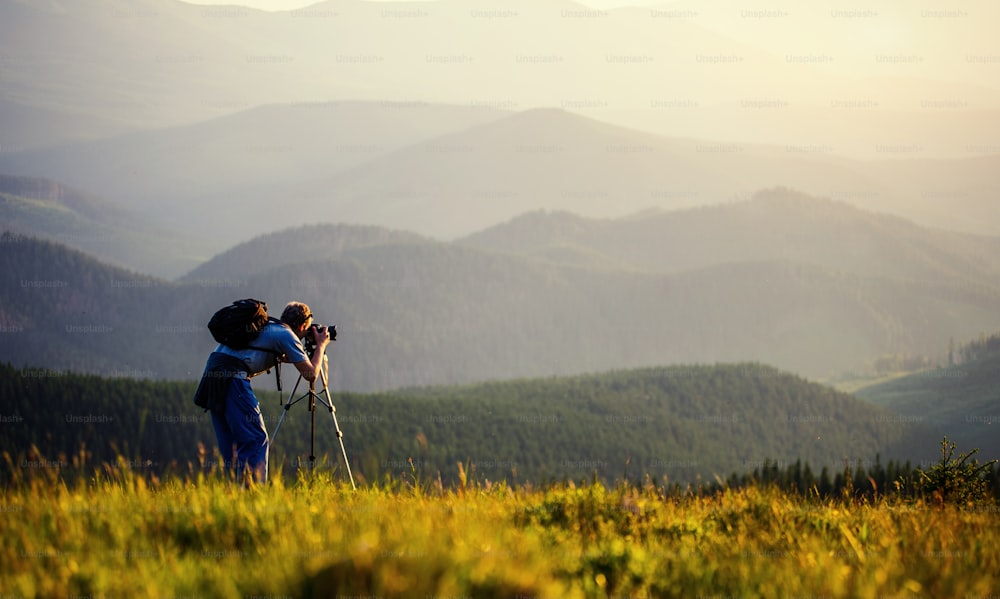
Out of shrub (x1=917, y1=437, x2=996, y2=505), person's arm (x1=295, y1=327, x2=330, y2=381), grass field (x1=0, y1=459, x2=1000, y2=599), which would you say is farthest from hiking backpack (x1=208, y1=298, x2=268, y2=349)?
shrub (x1=917, y1=437, x2=996, y2=505)

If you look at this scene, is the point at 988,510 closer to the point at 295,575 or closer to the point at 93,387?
the point at 295,575

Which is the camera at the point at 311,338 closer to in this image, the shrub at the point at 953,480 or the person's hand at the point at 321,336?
the person's hand at the point at 321,336

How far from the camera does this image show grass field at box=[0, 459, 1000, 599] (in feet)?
25.5

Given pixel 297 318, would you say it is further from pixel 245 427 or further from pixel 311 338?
pixel 245 427

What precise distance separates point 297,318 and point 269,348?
3.08ft

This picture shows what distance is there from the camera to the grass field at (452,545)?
7777 mm

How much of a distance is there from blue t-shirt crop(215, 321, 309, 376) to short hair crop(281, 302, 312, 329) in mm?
682

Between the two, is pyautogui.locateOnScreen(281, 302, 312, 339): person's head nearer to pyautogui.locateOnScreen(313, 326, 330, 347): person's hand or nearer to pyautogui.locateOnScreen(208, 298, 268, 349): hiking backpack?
pyautogui.locateOnScreen(313, 326, 330, 347): person's hand

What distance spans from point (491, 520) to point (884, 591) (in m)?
3.84

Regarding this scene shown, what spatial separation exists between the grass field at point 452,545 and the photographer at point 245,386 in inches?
67.6

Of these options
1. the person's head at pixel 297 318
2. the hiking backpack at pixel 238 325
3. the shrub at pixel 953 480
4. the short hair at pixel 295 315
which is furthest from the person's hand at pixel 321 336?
the shrub at pixel 953 480

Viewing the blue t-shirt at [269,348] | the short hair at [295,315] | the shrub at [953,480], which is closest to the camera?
the blue t-shirt at [269,348]

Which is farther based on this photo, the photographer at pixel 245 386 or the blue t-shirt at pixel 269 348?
the blue t-shirt at pixel 269 348

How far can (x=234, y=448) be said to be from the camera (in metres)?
13.3
